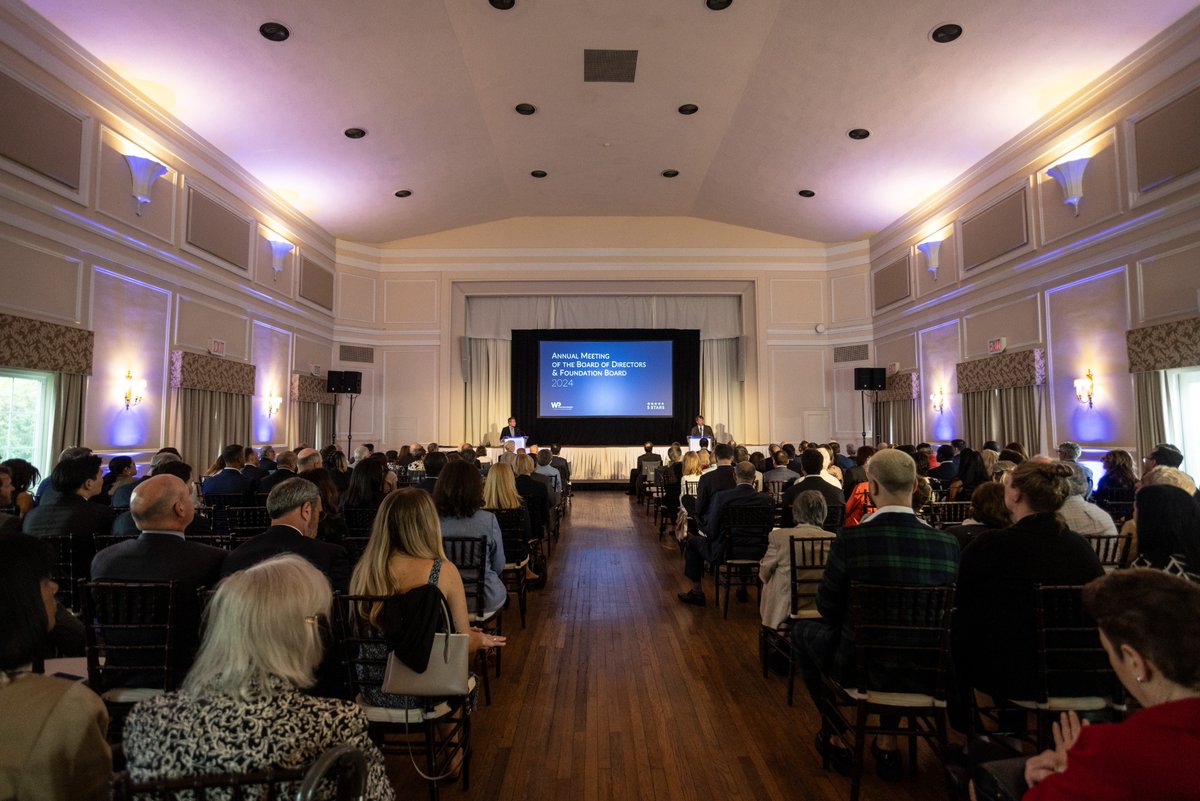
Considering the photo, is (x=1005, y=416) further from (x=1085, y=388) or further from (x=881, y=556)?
(x=881, y=556)

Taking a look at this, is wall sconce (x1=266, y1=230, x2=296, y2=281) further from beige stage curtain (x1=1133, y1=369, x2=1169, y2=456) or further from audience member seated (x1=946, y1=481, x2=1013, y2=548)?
beige stage curtain (x1=1133, y1=369, x2=1169, y2=456)

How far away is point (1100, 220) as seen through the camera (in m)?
6.72

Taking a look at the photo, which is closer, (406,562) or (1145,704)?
(1145,704)

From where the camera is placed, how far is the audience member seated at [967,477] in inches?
231

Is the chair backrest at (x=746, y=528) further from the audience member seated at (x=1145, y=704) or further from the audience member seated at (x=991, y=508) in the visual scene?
the audience member seated at (x=1145, y=704)

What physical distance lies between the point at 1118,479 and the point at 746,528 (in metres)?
2.99

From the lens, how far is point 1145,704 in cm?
116

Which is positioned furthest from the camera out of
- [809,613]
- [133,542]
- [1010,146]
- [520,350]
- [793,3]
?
[520,350]

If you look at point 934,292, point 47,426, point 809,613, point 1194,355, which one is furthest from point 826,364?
point 47,426

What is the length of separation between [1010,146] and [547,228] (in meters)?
8.30

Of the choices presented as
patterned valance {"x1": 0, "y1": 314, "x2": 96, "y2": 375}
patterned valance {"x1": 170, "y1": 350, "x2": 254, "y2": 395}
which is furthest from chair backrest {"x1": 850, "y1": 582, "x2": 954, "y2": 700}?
patterned valance {"x1": 170, "y1": 350, "x2": 254, "y2": 395}

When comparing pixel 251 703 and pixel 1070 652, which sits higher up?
pixel 251 703

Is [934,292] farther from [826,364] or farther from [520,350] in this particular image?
[520,350]

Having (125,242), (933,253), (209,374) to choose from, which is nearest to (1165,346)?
(933,253)
